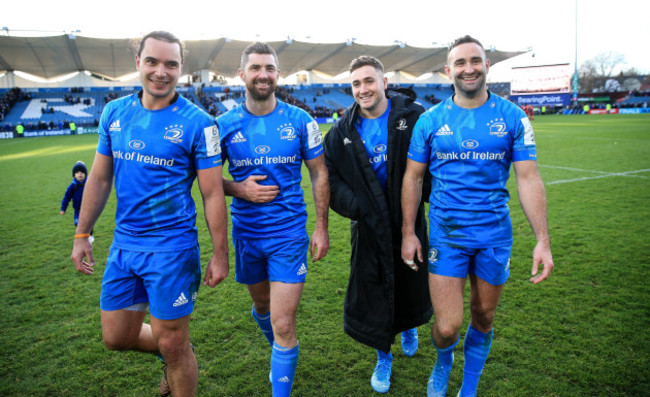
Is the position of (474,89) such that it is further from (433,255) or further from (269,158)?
(269,158)

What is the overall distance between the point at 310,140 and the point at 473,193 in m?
1.26

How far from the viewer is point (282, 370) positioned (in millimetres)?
2783

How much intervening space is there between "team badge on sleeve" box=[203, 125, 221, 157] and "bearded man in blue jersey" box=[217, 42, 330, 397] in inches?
14.2

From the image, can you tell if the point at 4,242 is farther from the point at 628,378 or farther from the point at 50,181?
the point at 628,378

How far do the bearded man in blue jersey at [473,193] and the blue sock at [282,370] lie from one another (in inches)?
42.2

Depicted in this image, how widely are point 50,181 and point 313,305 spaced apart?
1161 centimetres

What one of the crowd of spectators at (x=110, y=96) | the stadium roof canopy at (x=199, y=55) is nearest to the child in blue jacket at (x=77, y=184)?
the stadium roof canopy at (x=199, y=55)

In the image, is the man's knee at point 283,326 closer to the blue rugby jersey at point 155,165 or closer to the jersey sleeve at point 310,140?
the blue rugby jersey at point 155,165

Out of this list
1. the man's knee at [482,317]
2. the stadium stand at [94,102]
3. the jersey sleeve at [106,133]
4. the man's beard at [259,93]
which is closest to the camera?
the jersey sleeve at [106,133]

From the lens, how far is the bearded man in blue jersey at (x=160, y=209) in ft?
8.30

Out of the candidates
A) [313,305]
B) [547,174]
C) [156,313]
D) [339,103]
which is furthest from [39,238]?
[339,103]

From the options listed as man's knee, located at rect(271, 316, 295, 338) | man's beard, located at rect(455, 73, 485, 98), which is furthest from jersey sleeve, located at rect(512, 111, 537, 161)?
man's knee, located at rect(271, 316, 295, 338)

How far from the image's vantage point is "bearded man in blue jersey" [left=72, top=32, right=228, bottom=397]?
8.30 ft

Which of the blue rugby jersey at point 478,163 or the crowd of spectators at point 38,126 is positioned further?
the crowd of spectators at point 38,126
